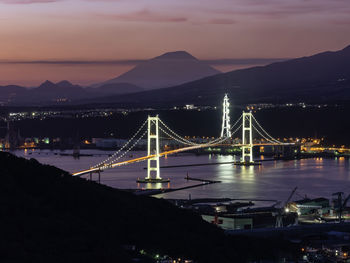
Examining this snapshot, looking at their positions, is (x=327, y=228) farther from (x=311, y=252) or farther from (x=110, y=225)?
(x=110, y=225)

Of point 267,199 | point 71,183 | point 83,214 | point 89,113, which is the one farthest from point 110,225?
point 89,113

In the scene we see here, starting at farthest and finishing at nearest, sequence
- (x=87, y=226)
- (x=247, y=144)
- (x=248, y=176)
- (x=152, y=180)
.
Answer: (x=247, y=144) < (x=248, y=176) < (x=152, y=180) < (x=87, y=226)

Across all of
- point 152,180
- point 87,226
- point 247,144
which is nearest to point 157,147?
point 152,180

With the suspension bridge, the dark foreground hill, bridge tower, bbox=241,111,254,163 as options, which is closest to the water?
the suspension bridge

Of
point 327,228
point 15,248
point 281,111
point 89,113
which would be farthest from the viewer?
point 89,113

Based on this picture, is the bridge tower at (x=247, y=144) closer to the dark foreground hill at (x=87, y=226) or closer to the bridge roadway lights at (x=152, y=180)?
the bridge roadway lights at (x=152, y=180)

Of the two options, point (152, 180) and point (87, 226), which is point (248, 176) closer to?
point (152, 180)

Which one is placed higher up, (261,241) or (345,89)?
(345,89)
